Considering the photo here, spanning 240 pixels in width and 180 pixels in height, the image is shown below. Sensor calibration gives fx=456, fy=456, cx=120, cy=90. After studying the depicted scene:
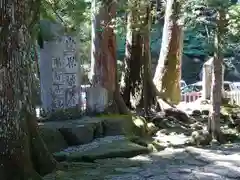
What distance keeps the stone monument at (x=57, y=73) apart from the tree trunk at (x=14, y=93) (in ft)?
13.7

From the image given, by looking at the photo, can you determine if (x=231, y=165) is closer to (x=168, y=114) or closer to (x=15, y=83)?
(x=15, y=83)

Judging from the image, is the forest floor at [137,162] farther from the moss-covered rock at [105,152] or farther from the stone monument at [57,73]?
the stone monument at [57,73]

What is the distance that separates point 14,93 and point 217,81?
6.52m

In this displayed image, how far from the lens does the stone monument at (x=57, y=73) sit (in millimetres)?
10172

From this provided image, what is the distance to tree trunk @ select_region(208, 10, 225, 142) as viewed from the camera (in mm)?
10500

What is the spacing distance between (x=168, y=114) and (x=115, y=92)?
246cm

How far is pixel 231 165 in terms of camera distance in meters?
7.49

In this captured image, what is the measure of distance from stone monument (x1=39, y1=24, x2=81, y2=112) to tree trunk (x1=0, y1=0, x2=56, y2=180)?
4.17m

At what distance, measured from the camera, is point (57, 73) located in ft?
33.5

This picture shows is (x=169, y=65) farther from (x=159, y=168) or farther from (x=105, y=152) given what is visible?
(x=159, y=168)

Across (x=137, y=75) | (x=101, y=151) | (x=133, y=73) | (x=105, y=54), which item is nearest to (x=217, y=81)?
(x=105, y=54)

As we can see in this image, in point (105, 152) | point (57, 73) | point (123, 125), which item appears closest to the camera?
point (105, 152)

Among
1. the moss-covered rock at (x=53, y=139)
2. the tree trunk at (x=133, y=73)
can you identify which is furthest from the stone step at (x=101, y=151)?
the tree trunk at (x=133, y=73)

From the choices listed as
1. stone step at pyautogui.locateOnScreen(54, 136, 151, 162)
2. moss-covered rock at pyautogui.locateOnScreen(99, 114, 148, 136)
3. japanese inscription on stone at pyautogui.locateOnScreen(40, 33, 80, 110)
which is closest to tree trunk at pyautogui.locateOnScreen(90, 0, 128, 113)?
moss-covered rock at pyautogui.locateOnScreen(99, 114, 148, 136)
